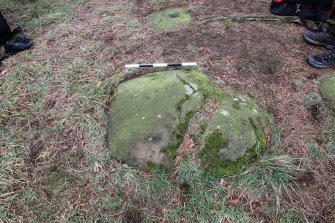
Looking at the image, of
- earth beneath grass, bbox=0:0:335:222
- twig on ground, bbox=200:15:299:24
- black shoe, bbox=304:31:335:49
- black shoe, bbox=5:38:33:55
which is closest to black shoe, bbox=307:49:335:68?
earth beneath grass, bbox=0:0:335:222

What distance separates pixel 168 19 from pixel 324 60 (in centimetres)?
204

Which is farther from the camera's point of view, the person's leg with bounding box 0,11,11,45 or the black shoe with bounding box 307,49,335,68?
the person's leg with bounding box 0,11,11,45

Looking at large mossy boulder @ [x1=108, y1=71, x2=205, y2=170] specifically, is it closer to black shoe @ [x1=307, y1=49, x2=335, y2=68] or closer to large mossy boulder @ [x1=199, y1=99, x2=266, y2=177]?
large mossy boulder @ [x1=199, y1=99, x2=266, y2=177]

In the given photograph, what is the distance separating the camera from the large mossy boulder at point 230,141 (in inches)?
95.9

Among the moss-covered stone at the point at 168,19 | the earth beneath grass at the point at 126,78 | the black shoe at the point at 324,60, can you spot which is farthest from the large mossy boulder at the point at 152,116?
the black shoe at the point at 324,60

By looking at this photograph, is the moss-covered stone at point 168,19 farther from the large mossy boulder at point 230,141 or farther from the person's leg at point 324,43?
the large mossy boulder at point 230,141

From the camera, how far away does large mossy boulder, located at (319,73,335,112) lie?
2926 millimetres

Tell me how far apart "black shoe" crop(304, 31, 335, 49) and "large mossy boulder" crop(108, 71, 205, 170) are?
1618mm

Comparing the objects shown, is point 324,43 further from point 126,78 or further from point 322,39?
point 126,78

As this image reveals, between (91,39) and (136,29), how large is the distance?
2.00 feet

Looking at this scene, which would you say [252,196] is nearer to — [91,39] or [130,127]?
[130,127]

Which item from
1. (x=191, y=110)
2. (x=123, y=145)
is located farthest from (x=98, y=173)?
(x=191, y=110)

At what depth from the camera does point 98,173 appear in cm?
253

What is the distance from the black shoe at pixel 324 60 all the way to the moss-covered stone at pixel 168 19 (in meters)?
1.69
